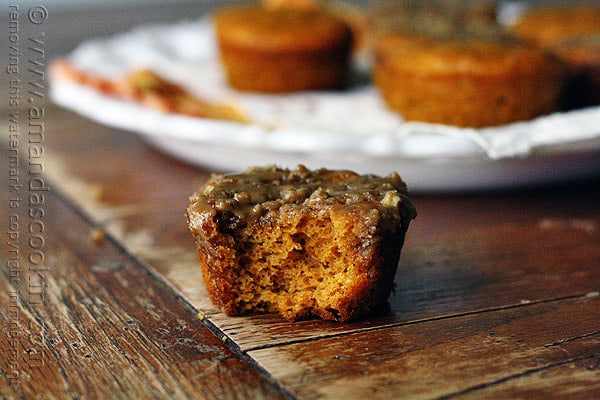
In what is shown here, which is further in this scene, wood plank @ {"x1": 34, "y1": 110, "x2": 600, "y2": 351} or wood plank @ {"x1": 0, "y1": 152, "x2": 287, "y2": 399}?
wood plank @ {"x1": 34, "y1": 110, "x2": 600, "y2": 351}

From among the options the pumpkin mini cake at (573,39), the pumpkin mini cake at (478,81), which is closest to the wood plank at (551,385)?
the pumpkin mini cake at (478,81)

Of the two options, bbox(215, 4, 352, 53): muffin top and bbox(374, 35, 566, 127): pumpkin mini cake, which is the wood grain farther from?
bbox(215, 4, 352, 53): muffin top

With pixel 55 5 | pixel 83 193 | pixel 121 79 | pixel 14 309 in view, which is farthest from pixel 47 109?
pixel 55 5

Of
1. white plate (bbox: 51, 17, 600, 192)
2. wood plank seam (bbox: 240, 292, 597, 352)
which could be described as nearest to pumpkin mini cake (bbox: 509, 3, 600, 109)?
white plate (bbox: 51, 17, 600, 192)

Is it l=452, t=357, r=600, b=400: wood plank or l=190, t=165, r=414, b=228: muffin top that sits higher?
l=190, t=165, r=414, b=228: muffin top

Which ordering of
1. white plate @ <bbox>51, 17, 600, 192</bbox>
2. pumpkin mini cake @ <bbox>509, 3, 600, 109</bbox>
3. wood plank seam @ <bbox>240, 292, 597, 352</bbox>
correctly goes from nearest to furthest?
wood plank seam @ <bbox>240, 292, 597, 352</bbox> < white plate @ <bbox>51, 17, 600, 192</bbox> < pumpkin mini cake @ <bbox>509, 3, 600, 109</bbox>

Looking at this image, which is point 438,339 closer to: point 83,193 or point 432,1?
point 83,193

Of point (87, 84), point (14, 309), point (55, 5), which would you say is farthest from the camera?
point (55, 5)
